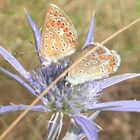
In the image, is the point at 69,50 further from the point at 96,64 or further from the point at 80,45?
the point at 80,45

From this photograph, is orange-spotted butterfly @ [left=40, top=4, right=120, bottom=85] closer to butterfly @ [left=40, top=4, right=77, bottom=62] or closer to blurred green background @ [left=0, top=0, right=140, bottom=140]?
butterfly @ [left=40, top=4, right=77, bottom=62]

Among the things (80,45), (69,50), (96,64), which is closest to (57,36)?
(69,50)

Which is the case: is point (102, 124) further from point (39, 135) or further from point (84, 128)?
point (84, 128)

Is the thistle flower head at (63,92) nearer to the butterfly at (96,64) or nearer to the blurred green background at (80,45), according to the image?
the butterfly at (96,64)

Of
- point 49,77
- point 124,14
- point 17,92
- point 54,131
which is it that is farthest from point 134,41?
point 54,131

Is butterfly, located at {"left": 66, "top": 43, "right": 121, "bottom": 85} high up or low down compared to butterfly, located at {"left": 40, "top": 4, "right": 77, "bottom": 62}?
down

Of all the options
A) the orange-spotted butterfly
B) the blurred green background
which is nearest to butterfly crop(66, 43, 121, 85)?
the orange-spotted butterfly
